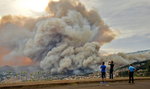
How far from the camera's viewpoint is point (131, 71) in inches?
1315

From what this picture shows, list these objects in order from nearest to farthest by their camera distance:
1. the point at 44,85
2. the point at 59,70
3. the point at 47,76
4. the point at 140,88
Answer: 1. the point at 140,88
2. the point at 44,85
3. the point at 59,70
4. the point at 47,76

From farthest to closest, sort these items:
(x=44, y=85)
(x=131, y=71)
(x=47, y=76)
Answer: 1. (x=47, y=76)
2. (x=131, y=71)
3. (x=44, y=85)

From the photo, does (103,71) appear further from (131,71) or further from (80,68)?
(80,68)

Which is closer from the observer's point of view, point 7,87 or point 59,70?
point 7,87

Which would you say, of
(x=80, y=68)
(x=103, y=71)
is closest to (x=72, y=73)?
(x=80, y=68)

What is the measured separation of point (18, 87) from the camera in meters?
28.6

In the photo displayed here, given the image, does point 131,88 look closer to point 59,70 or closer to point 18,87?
point 18,87

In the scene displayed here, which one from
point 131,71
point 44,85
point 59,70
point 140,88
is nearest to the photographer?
point 140,88

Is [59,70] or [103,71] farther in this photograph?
[59,70]

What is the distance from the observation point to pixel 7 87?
27.8 m

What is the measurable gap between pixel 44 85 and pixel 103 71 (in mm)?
7399

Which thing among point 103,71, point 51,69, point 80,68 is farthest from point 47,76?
point 103,71

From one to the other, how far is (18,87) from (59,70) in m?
148

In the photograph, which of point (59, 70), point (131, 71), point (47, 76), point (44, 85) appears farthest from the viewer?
point (47, 76)
